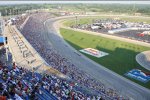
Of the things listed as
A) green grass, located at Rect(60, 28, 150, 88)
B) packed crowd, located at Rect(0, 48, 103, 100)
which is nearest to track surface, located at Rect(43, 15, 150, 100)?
green grass, located at Rect(60, 28, 150, 88)

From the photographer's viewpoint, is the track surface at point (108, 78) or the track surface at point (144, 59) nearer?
the track surface at point (108, 78)

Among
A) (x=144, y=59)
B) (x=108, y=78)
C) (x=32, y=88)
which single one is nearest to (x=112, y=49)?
(x=144, y=59)

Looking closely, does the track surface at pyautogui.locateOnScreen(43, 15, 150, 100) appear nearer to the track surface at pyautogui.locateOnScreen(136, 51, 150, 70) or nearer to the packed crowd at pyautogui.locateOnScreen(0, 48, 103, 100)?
the track surface at pyautogui.locateOnScreen(136, 51, 150, 70)

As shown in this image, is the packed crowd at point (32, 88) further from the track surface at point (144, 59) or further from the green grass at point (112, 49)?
the track surface at point (144, 59)

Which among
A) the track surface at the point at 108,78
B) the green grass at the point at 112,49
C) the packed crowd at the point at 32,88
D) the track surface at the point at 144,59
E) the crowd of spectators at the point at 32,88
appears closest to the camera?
the packed crowd at the point at 32,88

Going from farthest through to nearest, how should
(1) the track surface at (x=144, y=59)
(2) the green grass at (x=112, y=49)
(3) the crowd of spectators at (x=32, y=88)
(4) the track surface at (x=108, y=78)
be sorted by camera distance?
(1) the track surface at (x=144, y=59) < (2) the green grass at (x=112, y=49) < (4) the track surface at (x=108, y=78) < (3) the crowd of spectators at (x=32, y=88)

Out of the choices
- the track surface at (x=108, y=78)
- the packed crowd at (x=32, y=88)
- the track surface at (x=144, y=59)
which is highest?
the packed crowd at (x=32, y=88)

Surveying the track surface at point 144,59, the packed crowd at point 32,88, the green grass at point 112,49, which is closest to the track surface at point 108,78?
the green grass at point 112,49

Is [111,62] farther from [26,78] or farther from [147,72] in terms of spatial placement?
[26,78]
